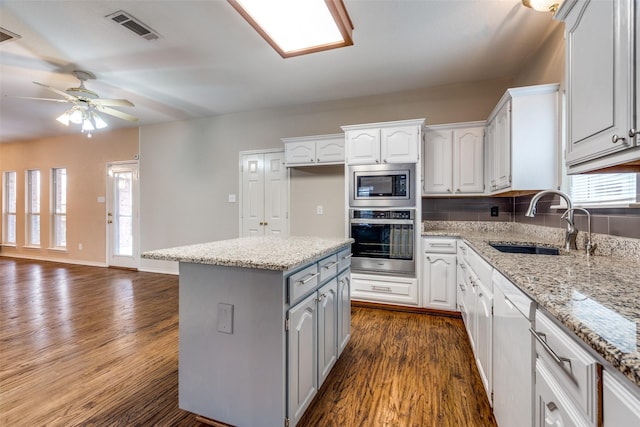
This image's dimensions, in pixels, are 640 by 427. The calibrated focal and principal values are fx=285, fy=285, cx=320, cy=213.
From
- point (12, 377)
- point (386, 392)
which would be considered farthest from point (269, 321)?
point (12, 377)

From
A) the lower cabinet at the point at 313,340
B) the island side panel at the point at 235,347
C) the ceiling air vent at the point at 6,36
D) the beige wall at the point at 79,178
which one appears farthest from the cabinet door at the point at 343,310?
the beige wall at the point at 79,178

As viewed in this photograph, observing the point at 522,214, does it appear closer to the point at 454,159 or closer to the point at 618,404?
the point at 454,159

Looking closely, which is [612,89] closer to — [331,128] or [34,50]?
[331,128]

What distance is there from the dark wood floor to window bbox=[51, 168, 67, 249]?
327cm

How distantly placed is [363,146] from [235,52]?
1658 millimetres

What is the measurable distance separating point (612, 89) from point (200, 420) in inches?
96.0

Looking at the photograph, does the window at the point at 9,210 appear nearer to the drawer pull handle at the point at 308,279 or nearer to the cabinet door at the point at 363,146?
the cabinet door at the point at 363,146

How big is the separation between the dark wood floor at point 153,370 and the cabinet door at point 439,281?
0.17m

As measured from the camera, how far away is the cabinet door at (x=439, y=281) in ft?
10.1

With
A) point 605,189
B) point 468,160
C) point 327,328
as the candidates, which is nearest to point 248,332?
point 327,328

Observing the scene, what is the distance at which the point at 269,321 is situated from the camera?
1387mm

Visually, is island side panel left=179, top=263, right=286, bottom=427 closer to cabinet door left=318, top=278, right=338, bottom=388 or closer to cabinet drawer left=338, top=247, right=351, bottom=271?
cabinet door left=318, top=278, right=338, bottom=388

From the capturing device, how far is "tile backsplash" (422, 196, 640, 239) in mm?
1519

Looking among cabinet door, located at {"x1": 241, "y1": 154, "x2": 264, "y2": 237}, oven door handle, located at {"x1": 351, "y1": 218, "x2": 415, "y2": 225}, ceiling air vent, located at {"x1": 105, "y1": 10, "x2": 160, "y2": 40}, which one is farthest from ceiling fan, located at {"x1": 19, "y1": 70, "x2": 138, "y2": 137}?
oven door handle, located at {"x1": 351, "y1": 218, "x2": 415, "y2": 225}
